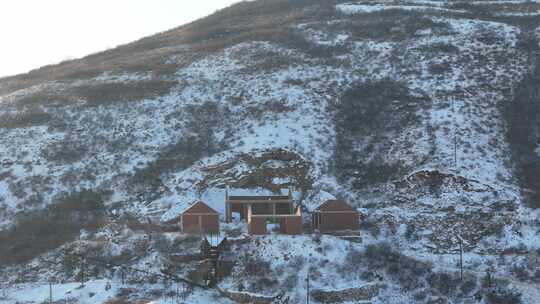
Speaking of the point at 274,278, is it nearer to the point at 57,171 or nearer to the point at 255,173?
the point at 255,173

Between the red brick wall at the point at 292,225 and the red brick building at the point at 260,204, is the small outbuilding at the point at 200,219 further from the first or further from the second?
the red brick wall at the point at 292,225

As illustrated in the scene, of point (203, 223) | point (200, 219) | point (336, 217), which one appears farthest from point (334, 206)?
point (200, 219)

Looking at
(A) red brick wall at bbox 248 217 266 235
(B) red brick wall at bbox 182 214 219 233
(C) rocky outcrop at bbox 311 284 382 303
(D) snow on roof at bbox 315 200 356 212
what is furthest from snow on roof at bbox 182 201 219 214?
(C) rocky outcrop at bbox 311 284 382 303

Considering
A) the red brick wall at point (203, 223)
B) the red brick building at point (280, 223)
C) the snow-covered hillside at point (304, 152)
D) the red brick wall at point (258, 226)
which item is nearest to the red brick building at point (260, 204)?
the snow-covered hillside at point (304, 152)

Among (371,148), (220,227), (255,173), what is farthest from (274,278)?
(371,148)

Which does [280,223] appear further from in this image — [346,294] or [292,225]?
[346,294]
